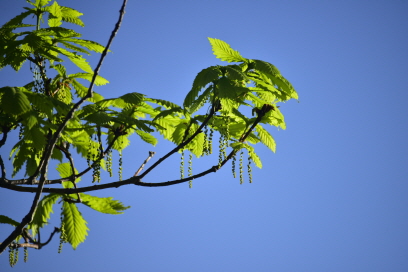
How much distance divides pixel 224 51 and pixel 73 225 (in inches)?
91.3

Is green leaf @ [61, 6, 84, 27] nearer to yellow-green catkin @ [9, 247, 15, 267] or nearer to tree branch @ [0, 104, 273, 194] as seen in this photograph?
tree branch @ [0, 104, 273, 194]

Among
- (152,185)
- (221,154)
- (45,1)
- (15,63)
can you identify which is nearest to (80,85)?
(15,63)

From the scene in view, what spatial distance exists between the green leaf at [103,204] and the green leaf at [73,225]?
226mm

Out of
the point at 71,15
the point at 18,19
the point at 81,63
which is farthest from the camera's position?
the point at 71,15

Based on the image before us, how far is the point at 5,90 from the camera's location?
3459 millimetres

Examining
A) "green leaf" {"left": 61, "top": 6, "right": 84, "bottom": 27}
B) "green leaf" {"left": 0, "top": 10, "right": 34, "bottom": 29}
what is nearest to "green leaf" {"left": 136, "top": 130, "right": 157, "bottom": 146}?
→ "green leaf" {"left": 61, "top": 6, "right": 84, "bottom": 27}

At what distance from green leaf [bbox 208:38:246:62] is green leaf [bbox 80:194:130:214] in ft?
5.77

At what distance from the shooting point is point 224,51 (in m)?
4.12

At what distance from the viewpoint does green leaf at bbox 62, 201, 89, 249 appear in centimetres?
440

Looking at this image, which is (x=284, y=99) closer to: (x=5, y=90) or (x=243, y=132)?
(x=243, y=132)

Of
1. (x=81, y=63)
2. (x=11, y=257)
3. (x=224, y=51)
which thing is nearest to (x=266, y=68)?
(x=224, y=51)

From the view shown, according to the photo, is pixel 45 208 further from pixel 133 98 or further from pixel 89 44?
pixel 89 44

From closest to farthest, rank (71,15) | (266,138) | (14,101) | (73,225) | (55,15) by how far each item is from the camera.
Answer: (14,101)
(73,225)
(266,138)
(55,15)
(71,15)

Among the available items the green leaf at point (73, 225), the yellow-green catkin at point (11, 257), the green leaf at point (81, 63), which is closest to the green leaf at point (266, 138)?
the green leaf at point (81, 63)
